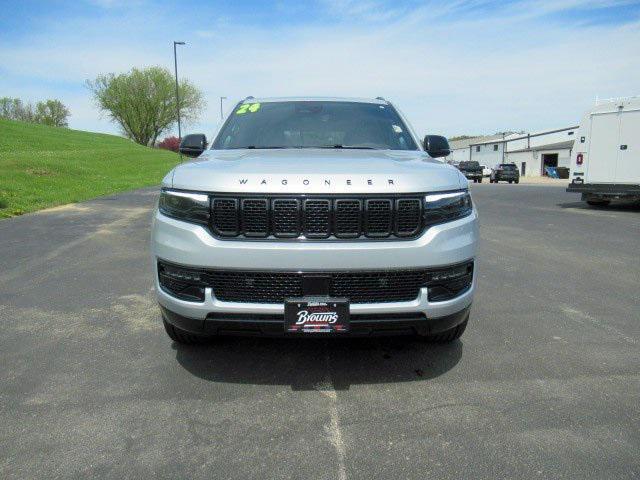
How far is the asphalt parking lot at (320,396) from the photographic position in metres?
2.35

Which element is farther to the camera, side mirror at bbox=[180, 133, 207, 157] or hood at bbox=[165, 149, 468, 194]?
side mirror at bbox=[180, 133, 207, 157]

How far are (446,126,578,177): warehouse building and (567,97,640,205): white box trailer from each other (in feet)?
122

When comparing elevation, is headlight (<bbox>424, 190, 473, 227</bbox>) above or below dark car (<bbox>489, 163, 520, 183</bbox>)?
above

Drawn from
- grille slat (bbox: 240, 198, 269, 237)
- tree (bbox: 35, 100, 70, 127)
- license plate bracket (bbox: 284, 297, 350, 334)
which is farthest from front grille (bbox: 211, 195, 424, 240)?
tree (bbox: 35, 100, 70, 127)

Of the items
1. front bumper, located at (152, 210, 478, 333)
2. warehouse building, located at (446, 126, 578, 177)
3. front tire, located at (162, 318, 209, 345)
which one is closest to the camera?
front bumper, located at (152, 210, 478, 333)

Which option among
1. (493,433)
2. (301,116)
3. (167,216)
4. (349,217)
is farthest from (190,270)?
(301,116)

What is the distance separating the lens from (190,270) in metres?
2.83

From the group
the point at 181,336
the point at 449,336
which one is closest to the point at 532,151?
the point at 449,336

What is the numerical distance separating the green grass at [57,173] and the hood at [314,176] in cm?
1015

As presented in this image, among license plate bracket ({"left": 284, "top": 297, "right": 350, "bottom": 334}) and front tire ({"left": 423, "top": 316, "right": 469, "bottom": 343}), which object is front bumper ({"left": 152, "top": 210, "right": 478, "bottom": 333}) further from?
front tire ({"left": 423, "top": 316, "right": 469, "bottom": 343})

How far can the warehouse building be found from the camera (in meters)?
54.6

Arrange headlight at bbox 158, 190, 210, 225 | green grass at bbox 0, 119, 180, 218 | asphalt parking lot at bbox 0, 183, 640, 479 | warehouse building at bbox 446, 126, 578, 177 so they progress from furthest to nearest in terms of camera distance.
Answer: warehouse building at bbox 446, 126, 578, 177
green grass at bbox 0, 119, 180, 218
headlight at bbox 158, 190, 210, 225
asphalt parking lot at bbox 0, 183, 640, 479

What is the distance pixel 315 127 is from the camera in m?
4.34

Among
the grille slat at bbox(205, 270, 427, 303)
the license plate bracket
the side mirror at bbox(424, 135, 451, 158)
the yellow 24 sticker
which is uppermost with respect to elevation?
the yellow 24 sticker
